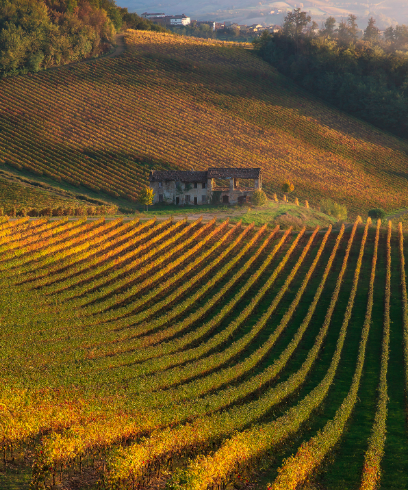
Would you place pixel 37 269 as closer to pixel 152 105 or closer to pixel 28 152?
pixel 28 152

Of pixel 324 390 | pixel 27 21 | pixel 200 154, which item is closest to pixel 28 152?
pixel 200 154

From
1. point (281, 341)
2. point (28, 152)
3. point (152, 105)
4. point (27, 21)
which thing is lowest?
point (281, 341)

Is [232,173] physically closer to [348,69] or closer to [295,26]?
[348,69]

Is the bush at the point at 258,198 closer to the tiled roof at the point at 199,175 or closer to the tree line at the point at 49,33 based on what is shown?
the tiled roof at the point at 199,175

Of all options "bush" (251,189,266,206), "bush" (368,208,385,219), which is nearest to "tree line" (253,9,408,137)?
"bush" (368,208,385,219)

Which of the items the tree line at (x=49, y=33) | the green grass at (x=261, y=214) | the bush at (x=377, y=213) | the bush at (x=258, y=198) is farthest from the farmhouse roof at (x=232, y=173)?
the tree line at (x=49, y=33)

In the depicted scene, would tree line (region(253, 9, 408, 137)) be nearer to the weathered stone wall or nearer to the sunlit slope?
the sunlit slope
